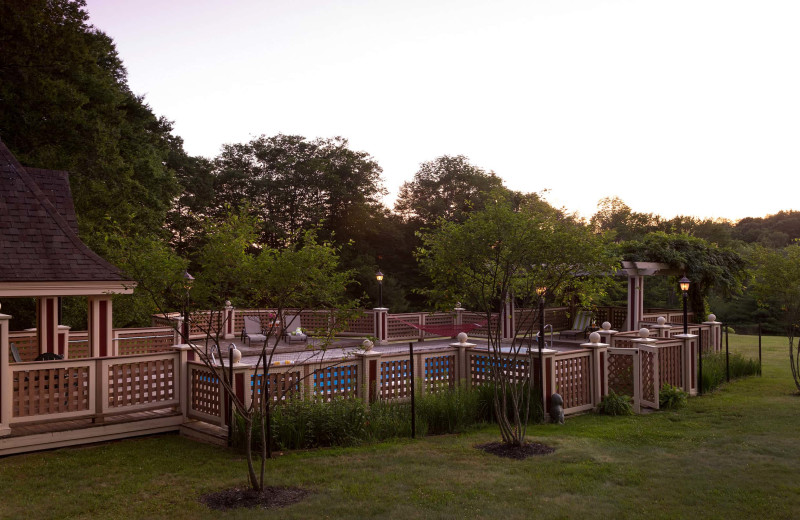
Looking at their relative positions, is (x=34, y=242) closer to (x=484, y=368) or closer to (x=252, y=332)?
(x=484, y=368)

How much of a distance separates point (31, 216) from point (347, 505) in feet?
24.9

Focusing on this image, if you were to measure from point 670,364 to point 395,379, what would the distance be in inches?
223

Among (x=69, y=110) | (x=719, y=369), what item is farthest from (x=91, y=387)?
(x=69, y=110)

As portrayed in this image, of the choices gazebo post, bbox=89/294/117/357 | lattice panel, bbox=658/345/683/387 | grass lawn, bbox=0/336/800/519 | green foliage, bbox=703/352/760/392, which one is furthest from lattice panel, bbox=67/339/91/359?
green foliage, bbox=703/352/760/392

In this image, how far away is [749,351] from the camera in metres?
18.7

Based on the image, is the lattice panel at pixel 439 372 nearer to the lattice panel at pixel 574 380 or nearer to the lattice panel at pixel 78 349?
the lattice panel at pixel 574 380

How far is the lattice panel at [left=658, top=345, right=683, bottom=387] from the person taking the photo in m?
10.9

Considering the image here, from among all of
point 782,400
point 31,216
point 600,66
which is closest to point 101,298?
point 31,216

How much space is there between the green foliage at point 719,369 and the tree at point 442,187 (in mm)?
25975

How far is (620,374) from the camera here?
10438 mm

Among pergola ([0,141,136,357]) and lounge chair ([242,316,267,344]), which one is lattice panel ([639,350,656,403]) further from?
lounge chair ([242,316,267,344])

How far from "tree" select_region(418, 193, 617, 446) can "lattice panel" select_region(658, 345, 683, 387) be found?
3.63m

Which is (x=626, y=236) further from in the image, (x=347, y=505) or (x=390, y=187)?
(x=347, y=505)

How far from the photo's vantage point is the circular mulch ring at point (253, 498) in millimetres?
5168
